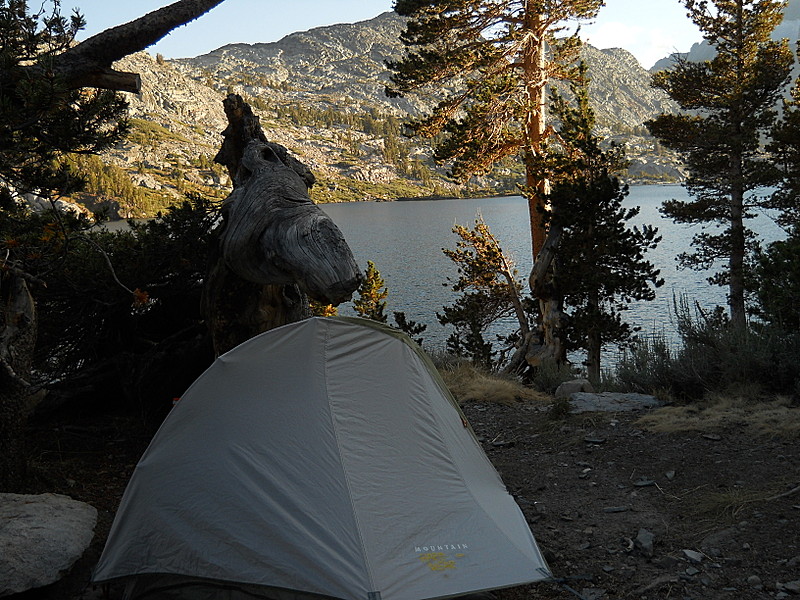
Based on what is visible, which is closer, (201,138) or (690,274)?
(690,274)

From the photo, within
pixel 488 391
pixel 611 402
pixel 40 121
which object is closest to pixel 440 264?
pixel 488 391

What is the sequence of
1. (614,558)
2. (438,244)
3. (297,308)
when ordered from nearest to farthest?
(614,558), (297,308), (438,244)

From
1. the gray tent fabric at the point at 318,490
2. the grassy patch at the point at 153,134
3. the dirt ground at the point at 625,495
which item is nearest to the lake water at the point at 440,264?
the dirt ground at the point at 625,495

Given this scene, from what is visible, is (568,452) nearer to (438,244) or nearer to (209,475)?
(209,475)

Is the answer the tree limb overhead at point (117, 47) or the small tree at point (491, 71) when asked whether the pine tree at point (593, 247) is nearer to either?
the small tree at point (491, 71)

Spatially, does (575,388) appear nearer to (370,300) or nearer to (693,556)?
(693,556)

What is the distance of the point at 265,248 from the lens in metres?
4.97

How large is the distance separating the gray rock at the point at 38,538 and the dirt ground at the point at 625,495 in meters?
0.21

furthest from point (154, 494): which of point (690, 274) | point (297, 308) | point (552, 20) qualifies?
point (690, 274)

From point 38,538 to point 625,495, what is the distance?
175 inches

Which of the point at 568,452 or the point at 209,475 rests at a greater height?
the point at 209,475

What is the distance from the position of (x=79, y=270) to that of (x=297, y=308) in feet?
9.54

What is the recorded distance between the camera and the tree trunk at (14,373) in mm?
5234

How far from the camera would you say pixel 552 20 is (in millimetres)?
16625
